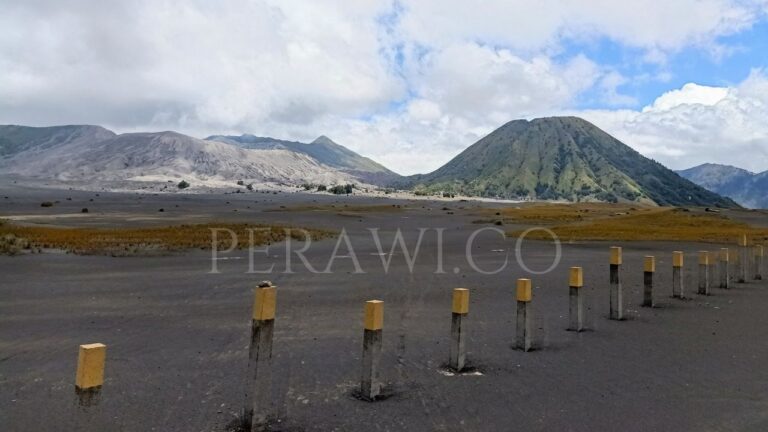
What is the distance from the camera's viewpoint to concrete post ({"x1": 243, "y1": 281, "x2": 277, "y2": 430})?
22.4 feet

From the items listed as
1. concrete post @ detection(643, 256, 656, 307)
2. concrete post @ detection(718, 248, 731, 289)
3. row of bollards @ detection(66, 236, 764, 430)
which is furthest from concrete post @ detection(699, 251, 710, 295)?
row of bollards @ detection(66, 236, 764, 430)

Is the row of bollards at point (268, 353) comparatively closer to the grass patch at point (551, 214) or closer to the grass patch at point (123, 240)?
the grass patch at point (123, 240)

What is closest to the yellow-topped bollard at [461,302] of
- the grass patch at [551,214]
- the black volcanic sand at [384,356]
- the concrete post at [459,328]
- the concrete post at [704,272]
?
the concrete post at [459,328]

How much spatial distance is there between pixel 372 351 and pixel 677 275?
12433mm

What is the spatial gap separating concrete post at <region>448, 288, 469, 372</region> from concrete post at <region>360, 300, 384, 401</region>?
1.74 meters

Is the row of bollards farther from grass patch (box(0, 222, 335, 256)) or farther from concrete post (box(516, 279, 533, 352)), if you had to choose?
grass patch (box(0, 222, 335, 256))

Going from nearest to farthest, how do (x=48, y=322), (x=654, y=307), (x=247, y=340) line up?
1. (x=247, y=340)
2. (x=48, y=322)
3. (x=654, y=307)

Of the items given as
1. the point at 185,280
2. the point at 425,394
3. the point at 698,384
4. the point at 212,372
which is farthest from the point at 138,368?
the point at 185,280

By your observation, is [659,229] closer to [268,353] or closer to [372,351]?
[372,351]

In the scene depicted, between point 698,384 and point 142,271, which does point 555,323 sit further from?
point 142,271

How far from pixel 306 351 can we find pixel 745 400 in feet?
22.8

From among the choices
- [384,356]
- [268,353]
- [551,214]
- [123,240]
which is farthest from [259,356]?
[551,214]

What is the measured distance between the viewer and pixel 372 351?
319 inches

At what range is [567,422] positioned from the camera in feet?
24.1
